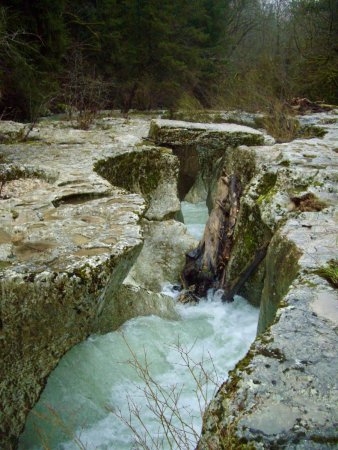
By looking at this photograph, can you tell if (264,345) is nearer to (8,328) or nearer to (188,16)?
(8,328)

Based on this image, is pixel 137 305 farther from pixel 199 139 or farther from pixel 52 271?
pixel 199 139

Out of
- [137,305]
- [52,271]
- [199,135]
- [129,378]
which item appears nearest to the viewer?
[52,271]

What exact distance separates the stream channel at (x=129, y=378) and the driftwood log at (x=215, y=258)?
1.07ft

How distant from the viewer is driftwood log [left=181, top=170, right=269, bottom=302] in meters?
4.65

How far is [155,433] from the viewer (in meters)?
2.70

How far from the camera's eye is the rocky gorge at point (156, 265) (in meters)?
1.62

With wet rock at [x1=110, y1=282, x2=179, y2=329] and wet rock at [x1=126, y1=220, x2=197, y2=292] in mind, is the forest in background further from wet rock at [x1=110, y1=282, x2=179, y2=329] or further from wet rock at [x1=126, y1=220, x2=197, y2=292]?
wet rock at [x1=110, y1=282, x2=179, y2=329]

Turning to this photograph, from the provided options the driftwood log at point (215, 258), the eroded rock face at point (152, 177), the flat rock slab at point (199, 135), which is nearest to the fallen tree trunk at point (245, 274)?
the driftwood log at point (215, 258)

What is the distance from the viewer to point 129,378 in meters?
3.14

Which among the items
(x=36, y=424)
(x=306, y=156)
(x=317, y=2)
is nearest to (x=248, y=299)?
(x=306, y=156)

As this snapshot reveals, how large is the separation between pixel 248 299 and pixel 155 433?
6.85 ft

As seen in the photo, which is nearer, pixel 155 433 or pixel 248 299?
pixel 155 433

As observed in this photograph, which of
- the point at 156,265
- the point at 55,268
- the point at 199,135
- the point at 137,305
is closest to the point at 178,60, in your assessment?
the point at 199,135

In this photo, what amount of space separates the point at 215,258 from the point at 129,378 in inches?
78.2
